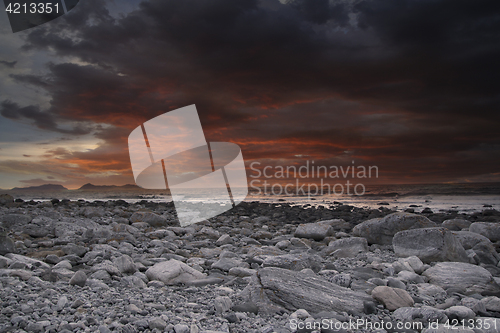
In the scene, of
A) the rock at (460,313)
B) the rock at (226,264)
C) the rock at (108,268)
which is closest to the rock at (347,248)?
the rock at (226,264)

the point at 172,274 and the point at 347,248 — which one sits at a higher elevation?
the point at 172,274

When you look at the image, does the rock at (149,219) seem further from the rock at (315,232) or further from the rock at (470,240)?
the rock at (470,240)

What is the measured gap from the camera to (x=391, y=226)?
254 inches

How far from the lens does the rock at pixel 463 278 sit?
3564mm

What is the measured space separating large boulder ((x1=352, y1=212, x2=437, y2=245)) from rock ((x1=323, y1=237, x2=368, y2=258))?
96cm

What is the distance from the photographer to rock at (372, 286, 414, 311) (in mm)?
2953

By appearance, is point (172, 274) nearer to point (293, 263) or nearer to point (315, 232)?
point (293, 263)

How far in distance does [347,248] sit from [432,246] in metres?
1.49

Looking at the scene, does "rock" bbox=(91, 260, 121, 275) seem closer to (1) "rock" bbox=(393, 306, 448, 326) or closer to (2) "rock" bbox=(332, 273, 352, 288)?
(2) "rock" bbox=(332, 273, 352, 288)

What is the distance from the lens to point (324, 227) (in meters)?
7.47

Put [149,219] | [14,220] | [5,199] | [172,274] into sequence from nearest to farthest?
[172,274]
[14,220]
[149,219]
[5,199]

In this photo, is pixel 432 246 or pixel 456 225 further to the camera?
pixel 456 225

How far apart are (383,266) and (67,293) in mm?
4284

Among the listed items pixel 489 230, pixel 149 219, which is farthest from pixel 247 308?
pixel 489 230
